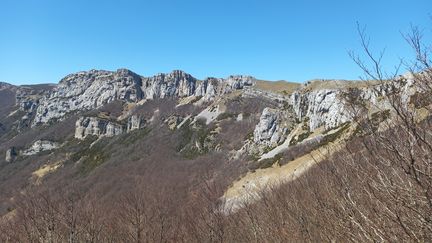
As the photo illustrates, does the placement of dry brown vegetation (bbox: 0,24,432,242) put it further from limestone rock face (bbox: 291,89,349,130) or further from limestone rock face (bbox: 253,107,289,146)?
limestone rock face (bbox: 253,107,289,146)

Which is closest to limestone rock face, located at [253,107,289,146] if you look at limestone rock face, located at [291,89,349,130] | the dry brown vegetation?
limestone rock face, located at [291,89,349,130]

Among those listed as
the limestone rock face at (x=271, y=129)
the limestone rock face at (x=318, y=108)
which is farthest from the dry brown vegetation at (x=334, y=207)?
the limestone rock face at (x=271, y=129)

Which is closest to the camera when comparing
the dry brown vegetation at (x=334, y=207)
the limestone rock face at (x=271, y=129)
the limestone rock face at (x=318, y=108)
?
the dry brown vegetation at (x=334, y=207)

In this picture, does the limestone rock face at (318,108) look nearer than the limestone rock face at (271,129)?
Yes

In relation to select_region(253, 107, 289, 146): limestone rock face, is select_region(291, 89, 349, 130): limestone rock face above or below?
above

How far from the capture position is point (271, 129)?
13450cm

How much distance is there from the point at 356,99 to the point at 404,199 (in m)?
1.28

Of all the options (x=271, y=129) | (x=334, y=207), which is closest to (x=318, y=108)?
(x=271, y=129)

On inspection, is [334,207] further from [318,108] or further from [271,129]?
[271,129]

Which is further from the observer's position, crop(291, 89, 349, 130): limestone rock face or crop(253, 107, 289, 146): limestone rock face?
crop(253, 107, 289, 146): limestone rock face

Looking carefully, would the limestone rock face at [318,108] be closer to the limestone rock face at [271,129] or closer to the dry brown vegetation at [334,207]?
the limestone rock face at [271,129]

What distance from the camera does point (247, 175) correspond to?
311 ft

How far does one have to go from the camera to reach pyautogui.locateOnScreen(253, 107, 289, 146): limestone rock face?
128 m

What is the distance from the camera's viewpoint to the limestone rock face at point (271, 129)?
128m
